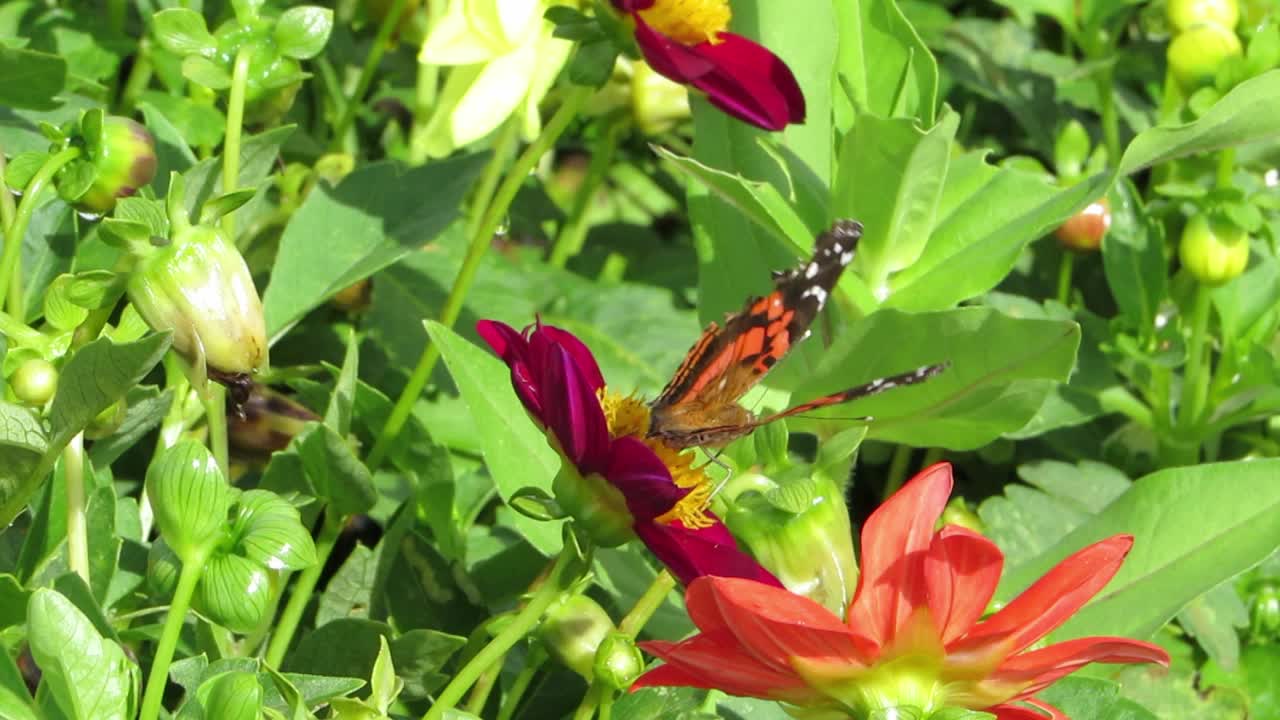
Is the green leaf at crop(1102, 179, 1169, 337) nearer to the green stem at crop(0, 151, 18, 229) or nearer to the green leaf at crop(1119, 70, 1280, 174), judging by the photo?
the green leaf at crop(1119, 70, 1280, 174)

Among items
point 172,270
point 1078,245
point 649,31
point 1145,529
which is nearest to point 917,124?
point 649,31

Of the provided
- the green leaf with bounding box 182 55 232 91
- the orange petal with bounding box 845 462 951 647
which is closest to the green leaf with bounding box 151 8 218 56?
the green leaf with bounding box 182 55 232 91

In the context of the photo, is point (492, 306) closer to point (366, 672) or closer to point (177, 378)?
point (177, 378)

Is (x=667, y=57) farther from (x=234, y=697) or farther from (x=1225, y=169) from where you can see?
(x=1225, y=169)

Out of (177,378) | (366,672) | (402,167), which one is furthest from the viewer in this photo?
(402,167)

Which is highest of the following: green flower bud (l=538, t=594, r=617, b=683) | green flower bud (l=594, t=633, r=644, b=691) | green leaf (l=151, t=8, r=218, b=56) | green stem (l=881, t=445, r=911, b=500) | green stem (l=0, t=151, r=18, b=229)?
green leaf (l=151, t=8, r=218, b=56)

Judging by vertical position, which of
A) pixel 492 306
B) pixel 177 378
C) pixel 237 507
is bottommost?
pixel 492 306
